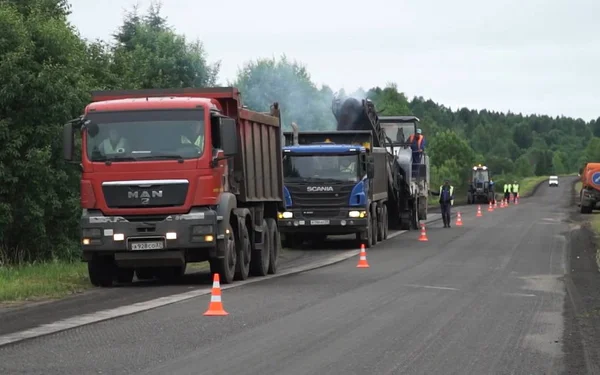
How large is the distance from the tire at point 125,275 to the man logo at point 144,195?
2586 millimetres

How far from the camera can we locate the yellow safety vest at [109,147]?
19266 millimetres

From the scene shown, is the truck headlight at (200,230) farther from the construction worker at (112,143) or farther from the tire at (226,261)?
A: the construction worker at (112,143)

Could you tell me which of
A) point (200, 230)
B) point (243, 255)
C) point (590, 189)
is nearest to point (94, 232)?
point (200, 230)

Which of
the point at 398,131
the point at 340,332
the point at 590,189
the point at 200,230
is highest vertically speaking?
the point at 398,131

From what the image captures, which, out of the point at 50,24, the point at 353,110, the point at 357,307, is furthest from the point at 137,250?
the point at 353,110

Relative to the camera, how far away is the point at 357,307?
16078 mm

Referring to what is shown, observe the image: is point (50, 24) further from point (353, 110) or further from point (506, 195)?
point (506, 195)

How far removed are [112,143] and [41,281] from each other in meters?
2.65

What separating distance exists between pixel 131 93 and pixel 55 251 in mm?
8560

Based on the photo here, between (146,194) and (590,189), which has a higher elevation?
(146,194)

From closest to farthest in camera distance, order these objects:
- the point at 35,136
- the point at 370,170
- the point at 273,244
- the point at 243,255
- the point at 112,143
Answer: the point at 112,143, the point at 243,255, the point at 273,244, the point at 35,136, the point at 370,170

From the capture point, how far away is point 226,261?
2009 centimetres

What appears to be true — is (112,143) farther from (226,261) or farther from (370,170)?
(370,170)

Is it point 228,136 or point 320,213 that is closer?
point 228,136
